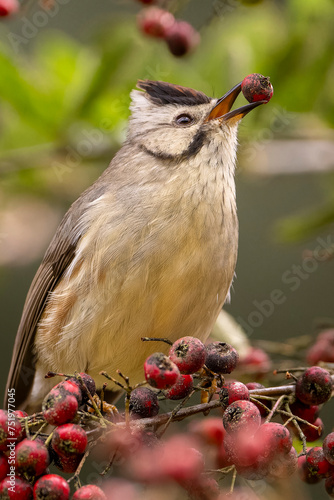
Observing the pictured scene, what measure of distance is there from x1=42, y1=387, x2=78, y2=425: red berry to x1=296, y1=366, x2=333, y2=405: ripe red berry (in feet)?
2.14

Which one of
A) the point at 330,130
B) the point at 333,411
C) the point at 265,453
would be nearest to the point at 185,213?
the point at 330,130

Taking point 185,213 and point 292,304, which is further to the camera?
point 292,304

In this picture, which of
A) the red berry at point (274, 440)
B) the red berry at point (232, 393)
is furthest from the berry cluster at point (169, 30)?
the red berry at point (274, 440)

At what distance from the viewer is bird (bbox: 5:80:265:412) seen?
8.67ft

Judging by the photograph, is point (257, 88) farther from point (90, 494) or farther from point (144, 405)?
point (90, 494)

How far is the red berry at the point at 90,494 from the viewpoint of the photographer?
1574 mm

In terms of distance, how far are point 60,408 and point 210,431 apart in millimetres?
566

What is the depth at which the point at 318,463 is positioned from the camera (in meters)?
1.80

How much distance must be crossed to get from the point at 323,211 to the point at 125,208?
82cm

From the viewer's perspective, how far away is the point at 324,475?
1808 millimetres

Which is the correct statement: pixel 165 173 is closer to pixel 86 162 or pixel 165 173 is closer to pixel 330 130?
pixel 86 162

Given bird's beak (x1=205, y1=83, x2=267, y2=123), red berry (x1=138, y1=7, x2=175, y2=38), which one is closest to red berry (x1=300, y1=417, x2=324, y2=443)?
bird's beak (x1=205, y1=83, x2=267, y2=123)

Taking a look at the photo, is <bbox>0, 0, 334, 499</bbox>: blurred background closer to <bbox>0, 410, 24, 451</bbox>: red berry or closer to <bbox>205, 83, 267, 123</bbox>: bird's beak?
<bbox>205, 83, 267, 123</bbox>: bird's beak

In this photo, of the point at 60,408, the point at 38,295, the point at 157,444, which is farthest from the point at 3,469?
the point at 38,295
